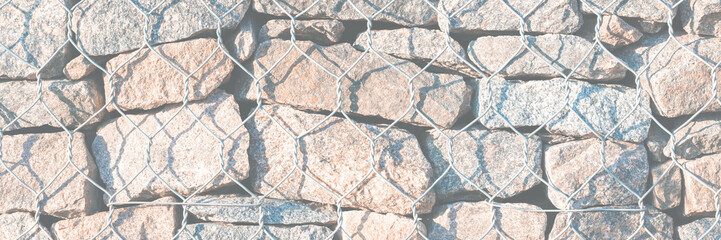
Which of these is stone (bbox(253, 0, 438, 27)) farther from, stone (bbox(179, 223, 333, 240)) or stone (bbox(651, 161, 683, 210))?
stone (bbox(651, 161, 683, 210))

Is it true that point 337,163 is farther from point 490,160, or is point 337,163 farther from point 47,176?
point 47,176

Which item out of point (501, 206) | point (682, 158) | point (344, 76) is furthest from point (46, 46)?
point (682, 158)

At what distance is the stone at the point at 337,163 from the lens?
1400mm

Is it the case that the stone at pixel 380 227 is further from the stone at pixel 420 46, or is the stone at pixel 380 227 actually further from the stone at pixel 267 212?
the stone at pixel 420 46

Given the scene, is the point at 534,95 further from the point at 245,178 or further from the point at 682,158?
the point at 245,178

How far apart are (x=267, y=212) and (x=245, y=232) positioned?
7cm

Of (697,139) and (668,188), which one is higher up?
(697,139)

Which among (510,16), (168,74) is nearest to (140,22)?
(168,74)

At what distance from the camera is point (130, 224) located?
1.44 metres

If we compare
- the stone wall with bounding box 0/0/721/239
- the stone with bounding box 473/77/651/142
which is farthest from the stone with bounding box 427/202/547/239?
the stone with bounding box 473/77/651/142

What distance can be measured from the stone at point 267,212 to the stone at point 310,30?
0.42 metres

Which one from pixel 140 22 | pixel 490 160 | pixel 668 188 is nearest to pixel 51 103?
pixel 140 22

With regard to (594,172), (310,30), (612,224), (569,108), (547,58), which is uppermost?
(310,30)

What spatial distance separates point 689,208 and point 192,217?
→ 1254mm
